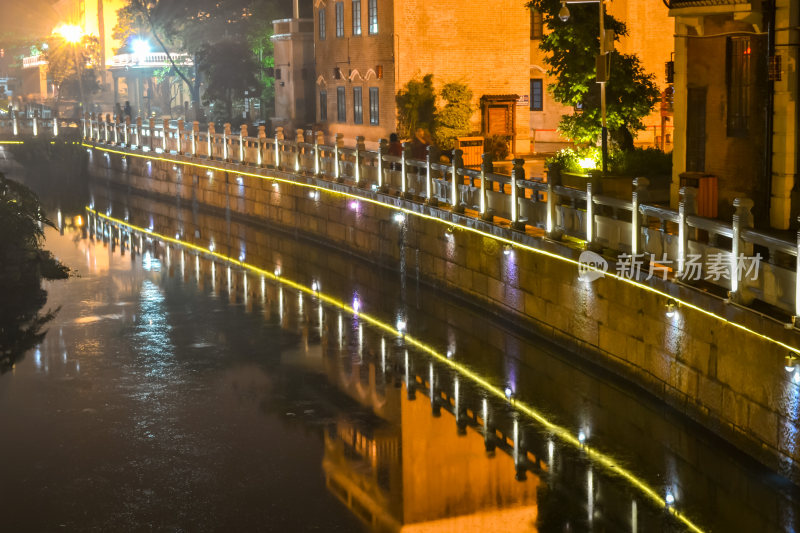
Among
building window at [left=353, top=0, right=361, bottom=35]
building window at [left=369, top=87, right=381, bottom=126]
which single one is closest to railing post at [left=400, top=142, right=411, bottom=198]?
building window at [left=369, top=87, right=381, bottom=126]

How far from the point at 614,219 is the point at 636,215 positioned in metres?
1.14

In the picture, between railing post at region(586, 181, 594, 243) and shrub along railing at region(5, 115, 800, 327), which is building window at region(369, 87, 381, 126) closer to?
shrub along railing at region(5, 115, 800, 327)

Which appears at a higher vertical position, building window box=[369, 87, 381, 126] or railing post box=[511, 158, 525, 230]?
building window box=[369, 87, 381, 126]

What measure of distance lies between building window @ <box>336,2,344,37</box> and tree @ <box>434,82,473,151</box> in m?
6.44

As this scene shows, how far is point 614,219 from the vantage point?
53.8 ft

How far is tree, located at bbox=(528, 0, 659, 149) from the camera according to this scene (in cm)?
2339

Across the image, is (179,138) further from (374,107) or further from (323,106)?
(323,106)

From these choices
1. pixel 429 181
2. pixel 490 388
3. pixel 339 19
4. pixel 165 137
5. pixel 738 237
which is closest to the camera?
pixel 738 237

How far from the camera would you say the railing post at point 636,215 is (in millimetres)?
15170

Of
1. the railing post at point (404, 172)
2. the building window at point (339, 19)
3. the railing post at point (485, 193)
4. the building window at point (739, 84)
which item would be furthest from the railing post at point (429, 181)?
the building window at point (339, 19)

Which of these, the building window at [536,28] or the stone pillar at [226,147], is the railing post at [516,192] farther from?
the building window at [536,28]

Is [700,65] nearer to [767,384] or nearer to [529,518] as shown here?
[767,384]

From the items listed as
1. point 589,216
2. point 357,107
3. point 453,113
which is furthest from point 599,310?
point 357,107

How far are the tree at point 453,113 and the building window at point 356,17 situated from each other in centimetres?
471
